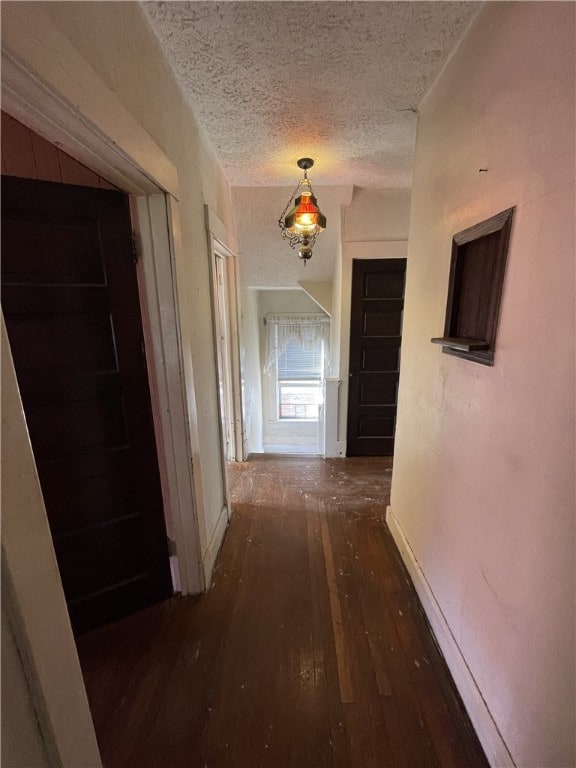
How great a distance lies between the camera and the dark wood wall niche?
37.9 inches

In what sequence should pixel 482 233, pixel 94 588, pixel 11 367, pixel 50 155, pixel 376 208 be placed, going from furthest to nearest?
pixel 376 208 → pixel 94 588 → pixel 50 155 → pixel 482 233 → pixel 11 367

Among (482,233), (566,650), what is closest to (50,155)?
(482,233)

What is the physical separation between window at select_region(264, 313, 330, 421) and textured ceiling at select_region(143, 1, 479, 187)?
348cm

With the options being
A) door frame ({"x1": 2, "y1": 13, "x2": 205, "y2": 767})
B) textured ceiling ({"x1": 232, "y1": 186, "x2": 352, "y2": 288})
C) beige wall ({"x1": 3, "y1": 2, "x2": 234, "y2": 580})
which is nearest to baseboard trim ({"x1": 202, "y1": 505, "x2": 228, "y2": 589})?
beige wall ({"x1": 3, "y1": 2, "x2": 234, "y2": 580})

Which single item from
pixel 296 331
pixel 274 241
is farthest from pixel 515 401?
pixel 296 331

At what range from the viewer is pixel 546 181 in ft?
2.53

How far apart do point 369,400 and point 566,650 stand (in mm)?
2621

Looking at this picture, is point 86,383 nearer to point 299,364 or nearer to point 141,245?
point 141,245

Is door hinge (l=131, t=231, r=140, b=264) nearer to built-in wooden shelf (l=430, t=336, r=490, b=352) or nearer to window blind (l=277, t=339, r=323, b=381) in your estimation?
built-in wooden shelf (l=430, t=336, r=490, b=352)

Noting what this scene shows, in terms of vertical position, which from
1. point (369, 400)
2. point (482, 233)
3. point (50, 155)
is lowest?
point (369, 400)

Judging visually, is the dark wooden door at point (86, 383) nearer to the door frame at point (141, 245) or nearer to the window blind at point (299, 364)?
the door frame at point (141, 245)

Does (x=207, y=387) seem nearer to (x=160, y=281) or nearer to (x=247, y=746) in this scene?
(x=160, y=281)

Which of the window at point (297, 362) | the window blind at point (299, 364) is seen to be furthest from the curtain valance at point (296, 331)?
the window blind at point (299, 364)

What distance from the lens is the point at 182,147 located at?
4.66ft
